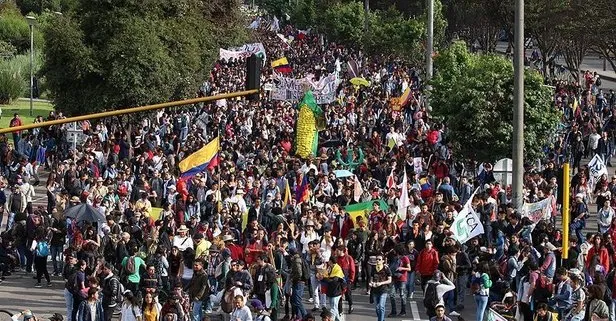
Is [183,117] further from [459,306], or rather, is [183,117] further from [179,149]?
[459,306]

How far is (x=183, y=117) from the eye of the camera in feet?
142

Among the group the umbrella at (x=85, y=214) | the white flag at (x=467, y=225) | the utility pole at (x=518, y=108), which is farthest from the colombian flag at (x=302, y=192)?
the white flag at (x=467, y=225)

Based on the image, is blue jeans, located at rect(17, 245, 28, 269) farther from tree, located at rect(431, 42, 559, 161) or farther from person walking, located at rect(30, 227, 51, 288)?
tree, located at rect(431, 42, 559, 161)

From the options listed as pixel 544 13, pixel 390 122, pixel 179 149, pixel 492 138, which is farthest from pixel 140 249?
pixel 544 13

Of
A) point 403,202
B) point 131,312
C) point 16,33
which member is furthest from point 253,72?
point 16,33

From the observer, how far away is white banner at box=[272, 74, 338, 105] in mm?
42625

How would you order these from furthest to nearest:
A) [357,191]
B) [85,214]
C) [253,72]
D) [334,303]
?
1. [357,191]
2. [85,214]
3. [334,303]
4. [253,72]

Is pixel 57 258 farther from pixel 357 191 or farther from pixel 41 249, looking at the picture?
pixel 357 191

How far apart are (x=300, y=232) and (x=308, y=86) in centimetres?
1821

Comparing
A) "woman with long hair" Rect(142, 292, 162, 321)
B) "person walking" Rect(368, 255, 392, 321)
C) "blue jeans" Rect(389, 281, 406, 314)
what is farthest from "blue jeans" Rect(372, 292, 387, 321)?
"woman with long hair" Rect(142, 292, 162, 321)

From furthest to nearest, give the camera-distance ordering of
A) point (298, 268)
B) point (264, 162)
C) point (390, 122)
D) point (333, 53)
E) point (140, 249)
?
point (333, 53) → point (390, 122) → point (264, 162) → point (140, 249) → point (298, 268)

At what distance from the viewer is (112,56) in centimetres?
4144

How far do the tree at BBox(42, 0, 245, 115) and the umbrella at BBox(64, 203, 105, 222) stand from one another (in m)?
15.5

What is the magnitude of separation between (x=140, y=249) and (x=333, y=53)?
57.2 meters
